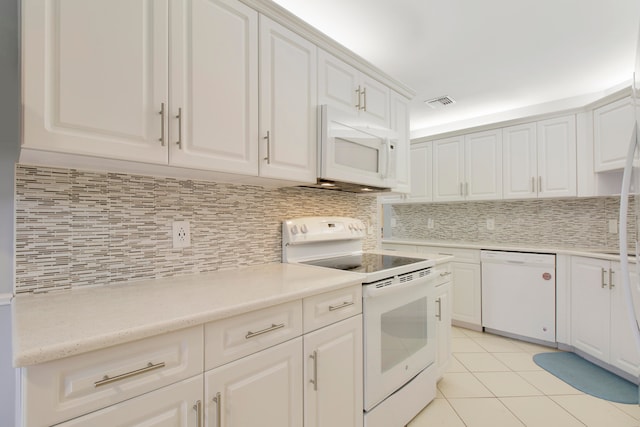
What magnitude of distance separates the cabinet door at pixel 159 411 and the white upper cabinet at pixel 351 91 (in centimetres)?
150

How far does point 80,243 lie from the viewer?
1.21 metres

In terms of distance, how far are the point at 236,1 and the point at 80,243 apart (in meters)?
1.21

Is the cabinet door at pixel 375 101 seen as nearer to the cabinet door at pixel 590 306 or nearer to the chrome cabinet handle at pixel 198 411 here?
the chrome cabinet handle at pixel 198 411

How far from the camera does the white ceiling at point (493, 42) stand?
1.92 metres

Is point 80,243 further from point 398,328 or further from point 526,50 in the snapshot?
point 526,50

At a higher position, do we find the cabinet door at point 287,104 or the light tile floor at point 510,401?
the cabinet door at point 287,104

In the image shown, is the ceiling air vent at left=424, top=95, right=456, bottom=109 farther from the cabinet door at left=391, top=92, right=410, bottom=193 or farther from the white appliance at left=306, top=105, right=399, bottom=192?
the white appliance at left=306, top=105, right=399, bottom=192

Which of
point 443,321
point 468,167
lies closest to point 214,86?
point 443,321

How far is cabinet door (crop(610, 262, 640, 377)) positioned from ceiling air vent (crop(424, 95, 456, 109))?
80.9 inches

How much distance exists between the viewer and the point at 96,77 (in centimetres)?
101

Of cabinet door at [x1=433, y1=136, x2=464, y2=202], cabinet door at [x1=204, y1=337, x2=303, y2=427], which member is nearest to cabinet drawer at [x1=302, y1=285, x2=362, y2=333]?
cabinet door at [x1=204, y1=337, x2=303, y2=427]

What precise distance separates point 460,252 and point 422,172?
1127mm

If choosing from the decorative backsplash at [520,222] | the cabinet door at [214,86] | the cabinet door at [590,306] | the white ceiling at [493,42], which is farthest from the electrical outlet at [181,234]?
the decorative backsplash at [520,222]

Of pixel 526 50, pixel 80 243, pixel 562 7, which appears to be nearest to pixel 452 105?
pixel 526 50
